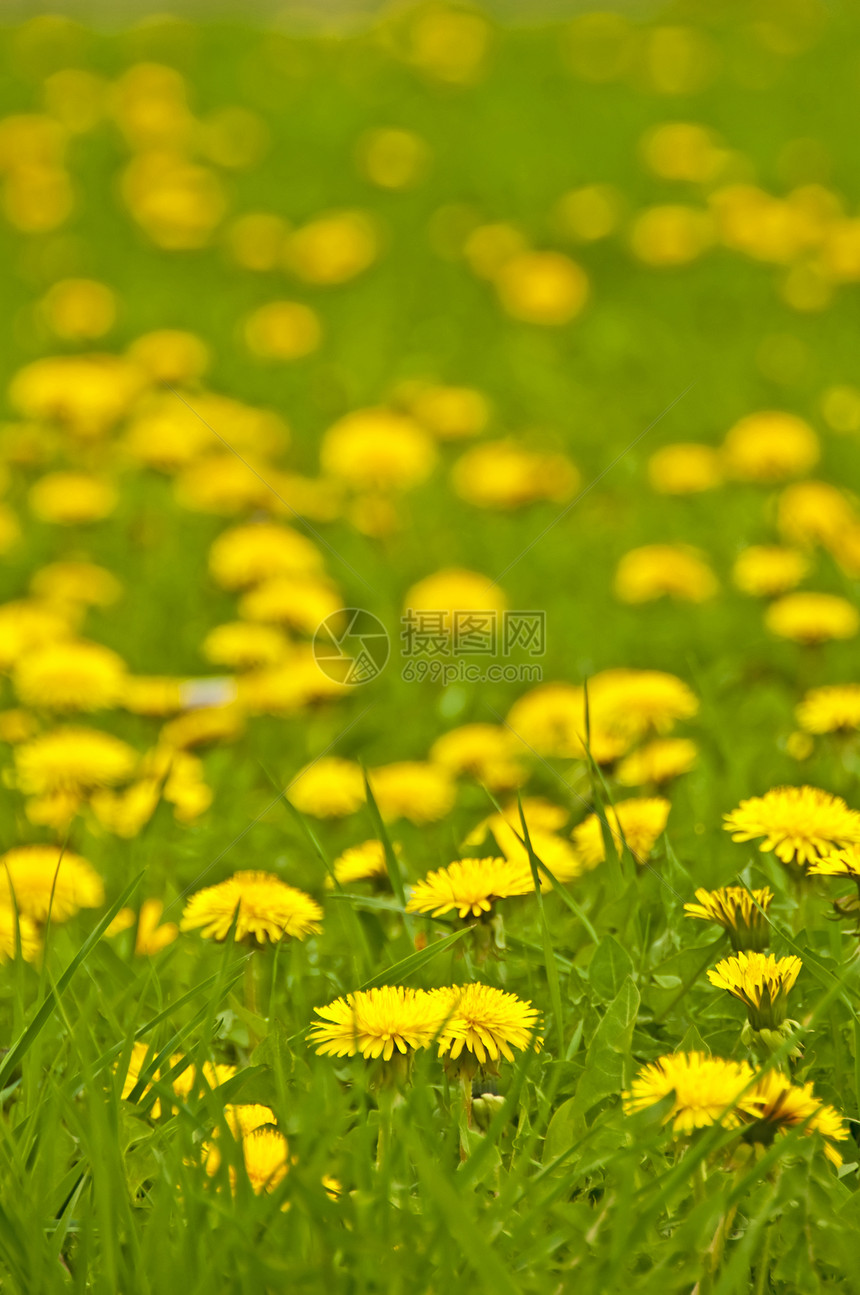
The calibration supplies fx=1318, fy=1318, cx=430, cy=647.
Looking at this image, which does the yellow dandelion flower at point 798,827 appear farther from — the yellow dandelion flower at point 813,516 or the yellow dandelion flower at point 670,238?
the yellow dandelion flower at point 670,238

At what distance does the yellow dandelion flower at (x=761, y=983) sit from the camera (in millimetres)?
951

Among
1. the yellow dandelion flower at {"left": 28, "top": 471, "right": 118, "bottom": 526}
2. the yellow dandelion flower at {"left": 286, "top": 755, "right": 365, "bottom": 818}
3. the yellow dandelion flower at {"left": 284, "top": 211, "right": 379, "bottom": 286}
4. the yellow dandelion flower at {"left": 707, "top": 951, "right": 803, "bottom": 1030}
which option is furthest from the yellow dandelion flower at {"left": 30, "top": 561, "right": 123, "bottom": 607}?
the yellow dandelion flower at {"left": 284, "top": 211, "right": 379, "bottom": 286}

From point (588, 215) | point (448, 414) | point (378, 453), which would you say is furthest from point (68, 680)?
point (588, 215)

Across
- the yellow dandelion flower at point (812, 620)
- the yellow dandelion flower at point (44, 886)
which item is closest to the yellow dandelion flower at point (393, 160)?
the yellow dandelion flower at point (812, 620)

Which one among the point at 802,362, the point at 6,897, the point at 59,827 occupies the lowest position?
the point at 802,362

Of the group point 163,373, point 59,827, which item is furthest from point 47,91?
point 59,827

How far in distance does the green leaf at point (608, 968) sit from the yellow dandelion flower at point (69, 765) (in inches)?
30.2

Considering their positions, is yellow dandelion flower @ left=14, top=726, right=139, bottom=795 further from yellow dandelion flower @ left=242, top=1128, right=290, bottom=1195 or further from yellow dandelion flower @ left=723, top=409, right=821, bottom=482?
yellow dandelion flower @ left=723, top=409, right=821, bottom=482

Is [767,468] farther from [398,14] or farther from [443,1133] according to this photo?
[398,14]

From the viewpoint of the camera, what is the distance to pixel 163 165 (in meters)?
4.32

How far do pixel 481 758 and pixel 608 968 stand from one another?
23.4 inches

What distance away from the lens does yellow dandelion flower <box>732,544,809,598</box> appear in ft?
6.61

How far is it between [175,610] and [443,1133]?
4.92ft

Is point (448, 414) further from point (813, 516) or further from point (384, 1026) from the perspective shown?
point (384, 1026)
